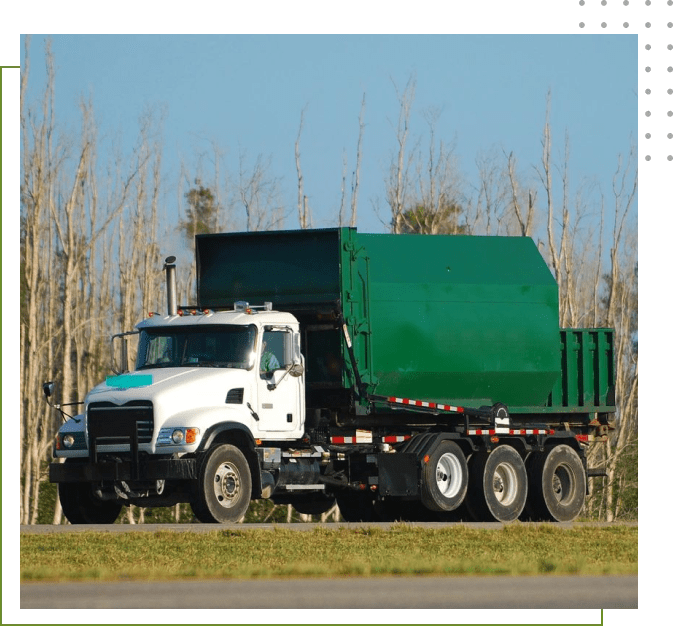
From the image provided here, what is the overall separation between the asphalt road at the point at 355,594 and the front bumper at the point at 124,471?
24.1 feet

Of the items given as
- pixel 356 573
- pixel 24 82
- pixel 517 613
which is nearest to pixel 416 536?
pixel 356 573

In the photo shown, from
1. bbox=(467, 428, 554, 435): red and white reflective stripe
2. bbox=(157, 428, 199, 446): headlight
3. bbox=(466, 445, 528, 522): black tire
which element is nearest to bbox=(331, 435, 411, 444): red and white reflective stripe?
bbox=(467, 428, 554, 435): red and white reflective stripe

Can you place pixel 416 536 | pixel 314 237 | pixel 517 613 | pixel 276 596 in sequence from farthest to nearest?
pixel 314 237
pixel 416 536
pixel 276 596
pixel 517 613

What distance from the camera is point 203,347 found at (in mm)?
21531

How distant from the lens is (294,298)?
22.4 meters

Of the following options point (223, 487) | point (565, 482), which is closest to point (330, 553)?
point (223, 487)

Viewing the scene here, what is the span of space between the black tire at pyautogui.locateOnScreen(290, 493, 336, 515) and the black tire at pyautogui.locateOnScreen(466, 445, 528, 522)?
7.63ft

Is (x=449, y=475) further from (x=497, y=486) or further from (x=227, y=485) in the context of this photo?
(x=227, y=485)

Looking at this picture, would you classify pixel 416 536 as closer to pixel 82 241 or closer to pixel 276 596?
pixel 276 596

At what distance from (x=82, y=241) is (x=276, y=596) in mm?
29688

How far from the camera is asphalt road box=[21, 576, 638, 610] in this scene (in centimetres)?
1070

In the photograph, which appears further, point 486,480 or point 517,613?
point 486,480

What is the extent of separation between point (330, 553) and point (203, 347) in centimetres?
626

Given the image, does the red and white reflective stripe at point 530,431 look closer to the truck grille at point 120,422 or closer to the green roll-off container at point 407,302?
the green roll-off container at point 407,302
